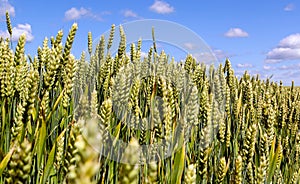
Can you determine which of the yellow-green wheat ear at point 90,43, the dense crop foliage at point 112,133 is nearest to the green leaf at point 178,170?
the dense crop foliage at point 112,133

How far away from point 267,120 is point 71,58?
0.95 m

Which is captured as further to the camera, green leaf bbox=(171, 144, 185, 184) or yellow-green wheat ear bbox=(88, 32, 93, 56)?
yellow-green wheat ear bbox=(88, 32, 93, 56)

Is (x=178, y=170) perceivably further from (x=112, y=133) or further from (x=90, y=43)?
(x=90, y=43)

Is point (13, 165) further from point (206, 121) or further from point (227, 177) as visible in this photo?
point (227, 177)

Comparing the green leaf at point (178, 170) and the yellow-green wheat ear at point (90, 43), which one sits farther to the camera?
the yellow-green wheat ear at point (90, 43)

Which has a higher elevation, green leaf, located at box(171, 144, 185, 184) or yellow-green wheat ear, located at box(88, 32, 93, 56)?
yellow-green wheat ear, located at box(88, 32, 93, 56)

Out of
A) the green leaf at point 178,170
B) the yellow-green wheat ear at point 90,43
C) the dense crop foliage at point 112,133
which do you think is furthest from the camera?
the yellow-green wheat ear at point 90,43

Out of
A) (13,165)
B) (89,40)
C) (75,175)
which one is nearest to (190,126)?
(13,165)

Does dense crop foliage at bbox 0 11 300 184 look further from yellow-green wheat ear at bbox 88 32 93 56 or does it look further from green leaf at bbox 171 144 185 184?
yellow-green wheat ear at bbox 88 32 93 56

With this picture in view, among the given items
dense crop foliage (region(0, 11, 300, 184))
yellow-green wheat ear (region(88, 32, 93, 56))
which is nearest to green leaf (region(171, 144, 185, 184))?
dense crop foliage (region(0, 11, 300, 184))

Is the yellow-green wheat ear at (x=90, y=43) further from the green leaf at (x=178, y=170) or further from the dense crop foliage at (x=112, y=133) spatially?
the green leaf at (x=178, y=170)

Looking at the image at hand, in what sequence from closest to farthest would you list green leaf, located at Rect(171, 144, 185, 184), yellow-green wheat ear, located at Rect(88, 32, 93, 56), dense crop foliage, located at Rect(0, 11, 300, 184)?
1. dense crop foliage, located at Rect(0, 11, 300, 184)
2. green leaf, located at Rect(171, 144, 185, 184)
3. yellow-green wheat ear, located at Rect(88, 32, 93, 56)

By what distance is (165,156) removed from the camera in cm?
114

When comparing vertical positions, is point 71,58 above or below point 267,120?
above
